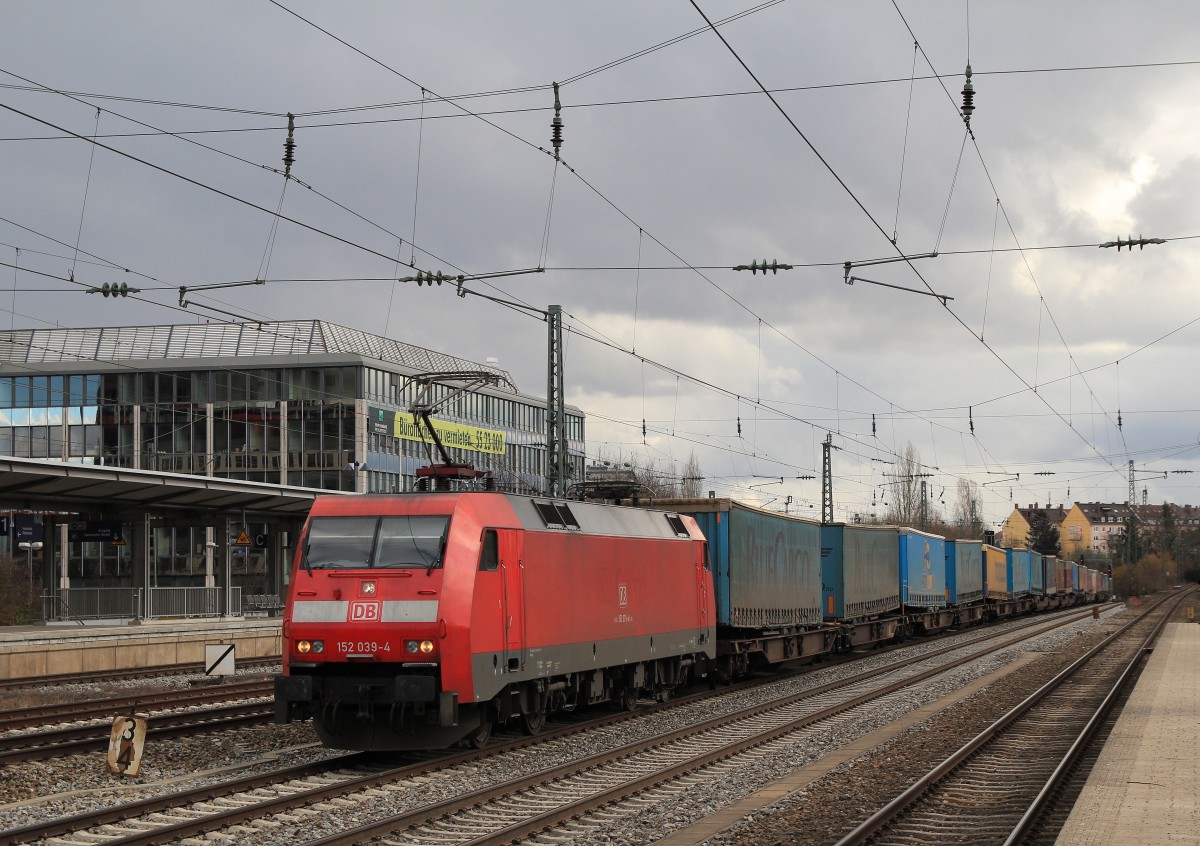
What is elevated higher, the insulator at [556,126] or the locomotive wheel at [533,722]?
the insulator at [556,126]

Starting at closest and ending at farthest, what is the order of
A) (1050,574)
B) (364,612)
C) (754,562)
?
(364,612) → (754,562) → (1050,574)

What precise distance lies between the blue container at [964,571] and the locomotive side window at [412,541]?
3523 centimetres

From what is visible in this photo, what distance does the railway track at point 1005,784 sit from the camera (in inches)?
451

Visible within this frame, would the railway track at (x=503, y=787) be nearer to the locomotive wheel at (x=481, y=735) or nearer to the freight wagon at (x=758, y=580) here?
the locomotive wheel at (x=481, y=735)

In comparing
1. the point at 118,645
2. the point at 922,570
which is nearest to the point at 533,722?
the point at 118,645

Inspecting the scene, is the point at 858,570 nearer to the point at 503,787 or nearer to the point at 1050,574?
the point at 503,787

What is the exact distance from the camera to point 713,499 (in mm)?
25484

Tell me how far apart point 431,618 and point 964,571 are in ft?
128

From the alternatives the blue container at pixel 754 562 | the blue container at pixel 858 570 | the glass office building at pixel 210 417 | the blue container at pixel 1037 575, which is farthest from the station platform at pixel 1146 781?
the blue container at pixel 1037 575

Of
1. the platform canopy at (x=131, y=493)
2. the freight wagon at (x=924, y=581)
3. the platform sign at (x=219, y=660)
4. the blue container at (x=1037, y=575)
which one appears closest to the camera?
the platform sign at (x=219, y=660)

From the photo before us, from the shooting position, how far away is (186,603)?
43.0 meters

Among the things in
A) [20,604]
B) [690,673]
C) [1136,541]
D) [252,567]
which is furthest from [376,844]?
[1136,541]

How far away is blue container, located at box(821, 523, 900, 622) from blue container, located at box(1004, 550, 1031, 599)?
2517cm

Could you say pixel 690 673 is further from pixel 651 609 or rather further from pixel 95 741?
pixel 95 741
